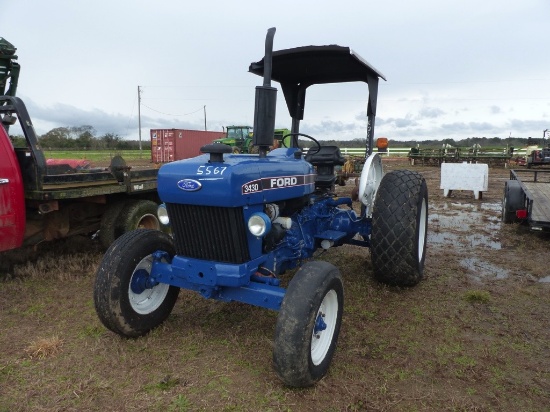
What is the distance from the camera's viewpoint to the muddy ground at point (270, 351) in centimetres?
249

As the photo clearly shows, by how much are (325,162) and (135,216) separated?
8.21ft

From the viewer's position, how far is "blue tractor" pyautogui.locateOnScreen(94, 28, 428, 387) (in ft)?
Result: 8.38

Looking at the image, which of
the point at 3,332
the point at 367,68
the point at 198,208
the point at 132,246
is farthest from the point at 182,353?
the point at 367,68

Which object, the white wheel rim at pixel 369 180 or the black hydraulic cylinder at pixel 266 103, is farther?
the white wheel rim at pixel 369 180

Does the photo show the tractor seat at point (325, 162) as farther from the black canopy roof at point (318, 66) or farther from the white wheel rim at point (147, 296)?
the white wheel rim at point (147, 296)

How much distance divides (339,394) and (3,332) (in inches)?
104

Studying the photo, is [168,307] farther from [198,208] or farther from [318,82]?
[318,82]

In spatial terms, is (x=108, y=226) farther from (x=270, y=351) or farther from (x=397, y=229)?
(x=397, y=229)

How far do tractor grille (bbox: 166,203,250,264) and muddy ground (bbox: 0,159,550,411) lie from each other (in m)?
0.70

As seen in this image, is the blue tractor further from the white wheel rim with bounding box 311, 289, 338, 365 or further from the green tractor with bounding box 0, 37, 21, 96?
the green tractor with bounding box 0, 37, 21, 96

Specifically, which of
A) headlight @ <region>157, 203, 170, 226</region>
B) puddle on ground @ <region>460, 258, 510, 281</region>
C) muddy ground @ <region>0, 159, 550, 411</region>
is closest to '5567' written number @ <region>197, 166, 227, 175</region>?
headlight @ <region>157, 203, 170, 226</region>

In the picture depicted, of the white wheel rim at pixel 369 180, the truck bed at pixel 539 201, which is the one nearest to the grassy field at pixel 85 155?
the truck bed at pixel 539 201

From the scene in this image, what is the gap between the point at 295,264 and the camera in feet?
12.0

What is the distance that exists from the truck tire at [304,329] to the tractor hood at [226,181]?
0.62m
